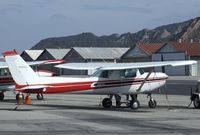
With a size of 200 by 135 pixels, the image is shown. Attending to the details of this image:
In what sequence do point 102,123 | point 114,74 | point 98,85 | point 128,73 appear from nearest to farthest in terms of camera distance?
point 102,123
point 98,85
point 114,74
point 128,73

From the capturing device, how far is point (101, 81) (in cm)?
2411

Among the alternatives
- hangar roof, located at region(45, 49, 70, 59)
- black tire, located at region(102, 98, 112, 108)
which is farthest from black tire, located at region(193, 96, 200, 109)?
hangar roof, located at region(45, 49, 70, 59)

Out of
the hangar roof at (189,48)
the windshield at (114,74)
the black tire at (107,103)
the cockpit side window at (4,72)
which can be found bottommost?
the black tire at (107,103)

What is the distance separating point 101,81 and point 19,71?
3585 mm

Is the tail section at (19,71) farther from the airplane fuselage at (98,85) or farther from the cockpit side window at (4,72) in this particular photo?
the cockpit side window at (4,72)

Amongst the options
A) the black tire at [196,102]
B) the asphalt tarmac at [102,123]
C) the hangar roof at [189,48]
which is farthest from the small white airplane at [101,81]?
the hangar roof at [189,48]

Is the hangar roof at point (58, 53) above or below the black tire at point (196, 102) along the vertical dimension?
above

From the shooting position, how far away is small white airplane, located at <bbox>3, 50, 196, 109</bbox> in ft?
74.8

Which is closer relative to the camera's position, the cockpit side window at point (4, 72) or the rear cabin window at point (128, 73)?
the rear cabin window at point (128, 73)

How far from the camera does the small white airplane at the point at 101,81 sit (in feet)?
74.8

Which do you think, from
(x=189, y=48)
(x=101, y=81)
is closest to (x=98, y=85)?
(x=101, y=81)

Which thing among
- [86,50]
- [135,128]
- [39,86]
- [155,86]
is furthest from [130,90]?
[86,50]

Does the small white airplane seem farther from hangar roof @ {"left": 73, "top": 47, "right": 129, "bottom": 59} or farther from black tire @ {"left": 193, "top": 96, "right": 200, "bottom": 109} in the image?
hangar roof @ {"left": 73, "top": 47, "right": 129, "bottom": 59}

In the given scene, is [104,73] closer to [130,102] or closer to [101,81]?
[101,81]
